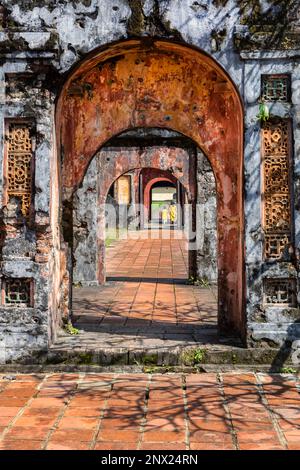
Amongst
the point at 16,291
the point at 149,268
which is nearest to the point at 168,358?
the point at 16,291

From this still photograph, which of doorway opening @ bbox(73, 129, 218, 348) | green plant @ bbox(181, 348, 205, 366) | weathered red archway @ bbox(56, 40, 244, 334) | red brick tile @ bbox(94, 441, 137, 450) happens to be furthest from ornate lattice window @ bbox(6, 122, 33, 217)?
red brick tile @ bbox(94, 441, 137, 450)

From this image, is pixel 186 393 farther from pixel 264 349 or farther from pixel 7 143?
pixel 7 143

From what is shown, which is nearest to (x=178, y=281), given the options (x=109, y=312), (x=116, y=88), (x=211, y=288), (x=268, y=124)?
(x=211, y=288)

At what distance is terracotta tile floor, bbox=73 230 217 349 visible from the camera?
5512 mm

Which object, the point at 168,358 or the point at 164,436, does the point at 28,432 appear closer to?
the point at 164,436

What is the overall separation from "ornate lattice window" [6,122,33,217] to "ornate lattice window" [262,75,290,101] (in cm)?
222

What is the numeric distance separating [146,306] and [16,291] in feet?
9.34

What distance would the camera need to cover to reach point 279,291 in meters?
4.95

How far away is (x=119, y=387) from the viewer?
4336mm

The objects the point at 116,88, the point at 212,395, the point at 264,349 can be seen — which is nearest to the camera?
the point at 212,395

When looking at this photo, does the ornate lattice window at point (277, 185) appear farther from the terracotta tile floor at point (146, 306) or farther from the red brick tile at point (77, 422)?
the red brick tile at point (77, 422)

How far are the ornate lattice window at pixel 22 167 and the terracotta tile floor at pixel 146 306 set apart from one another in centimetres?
149

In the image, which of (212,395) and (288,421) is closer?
(288,421)

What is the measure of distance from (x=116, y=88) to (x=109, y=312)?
287 cm
